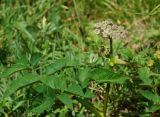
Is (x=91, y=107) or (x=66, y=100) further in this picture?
(x=91, y=107)

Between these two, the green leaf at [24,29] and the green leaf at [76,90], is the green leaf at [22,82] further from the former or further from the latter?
the green leaf at [24,29]

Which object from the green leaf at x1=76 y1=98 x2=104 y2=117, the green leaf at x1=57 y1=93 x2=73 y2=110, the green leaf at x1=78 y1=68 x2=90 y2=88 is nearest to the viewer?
the green leaf at x1=57 y1=93 x2=73 y2=110

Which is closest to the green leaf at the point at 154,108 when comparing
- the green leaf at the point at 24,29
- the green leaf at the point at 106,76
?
the green leaf at the point at 106,76

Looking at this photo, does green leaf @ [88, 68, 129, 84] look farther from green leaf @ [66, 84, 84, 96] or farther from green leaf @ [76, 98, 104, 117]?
green leaf @ [76, 98, 104, 117]

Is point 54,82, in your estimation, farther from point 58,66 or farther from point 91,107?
point 91,107

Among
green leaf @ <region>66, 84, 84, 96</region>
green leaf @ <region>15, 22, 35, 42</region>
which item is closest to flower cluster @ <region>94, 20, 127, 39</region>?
green leaf @ <region>66, 84, 84, 96</region>

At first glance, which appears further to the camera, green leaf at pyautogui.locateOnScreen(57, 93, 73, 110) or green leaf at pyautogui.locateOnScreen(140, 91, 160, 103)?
green leaf at pyautogui.locateOnScreen(140, 91, 160, 103)

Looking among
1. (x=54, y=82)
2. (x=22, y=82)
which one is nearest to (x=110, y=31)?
(x=54, y=82)

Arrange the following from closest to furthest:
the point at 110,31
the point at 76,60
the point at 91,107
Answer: the point at 110,31 < the point at 91,107 < the point at 76,60
